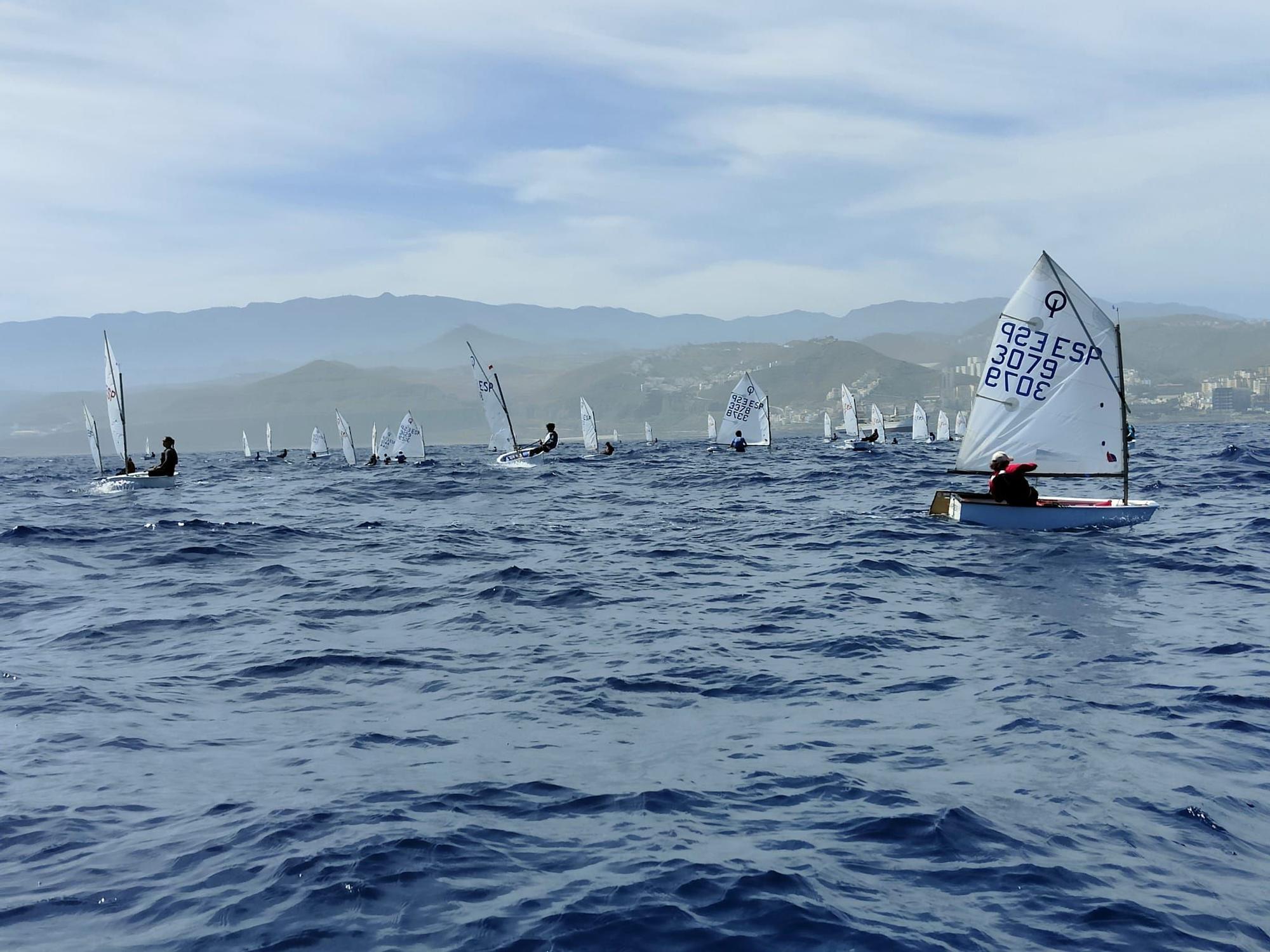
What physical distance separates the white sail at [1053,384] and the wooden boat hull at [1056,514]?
62.0 inches

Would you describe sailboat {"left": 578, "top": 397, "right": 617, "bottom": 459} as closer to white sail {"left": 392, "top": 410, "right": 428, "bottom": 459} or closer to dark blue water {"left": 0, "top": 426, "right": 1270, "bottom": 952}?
white sail {"left": 392, "top": 410, "right": 428, "bottom": 459}

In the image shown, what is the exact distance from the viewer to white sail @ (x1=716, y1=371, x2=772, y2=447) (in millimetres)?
68250

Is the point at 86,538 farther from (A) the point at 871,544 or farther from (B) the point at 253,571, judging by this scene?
A: (A) the point at 871,544

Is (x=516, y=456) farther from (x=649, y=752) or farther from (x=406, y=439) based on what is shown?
(x=649, y=752)

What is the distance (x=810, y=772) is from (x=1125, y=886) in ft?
9.18

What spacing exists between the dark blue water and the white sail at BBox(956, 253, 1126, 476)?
13.0 feet

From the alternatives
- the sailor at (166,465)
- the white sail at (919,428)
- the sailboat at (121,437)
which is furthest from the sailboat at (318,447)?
the white sail at (919,428)

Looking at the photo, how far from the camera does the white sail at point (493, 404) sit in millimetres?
53250

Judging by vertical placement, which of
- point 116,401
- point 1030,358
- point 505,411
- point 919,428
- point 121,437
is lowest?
point 919,428

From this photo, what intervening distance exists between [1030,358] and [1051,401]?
1261mm

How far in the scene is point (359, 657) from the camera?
13.1m

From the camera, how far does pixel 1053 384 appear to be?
79.8ft

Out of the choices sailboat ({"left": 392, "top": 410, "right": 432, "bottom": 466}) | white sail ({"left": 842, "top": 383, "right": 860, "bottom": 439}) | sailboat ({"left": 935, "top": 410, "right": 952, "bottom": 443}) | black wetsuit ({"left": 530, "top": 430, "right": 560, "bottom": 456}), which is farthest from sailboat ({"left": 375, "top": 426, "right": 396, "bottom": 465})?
sailboat ({"left": 935, "top": 410, "right": 952, "bottom": 443})

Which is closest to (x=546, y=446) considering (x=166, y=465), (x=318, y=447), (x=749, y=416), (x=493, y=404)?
(x=493, y=404)
